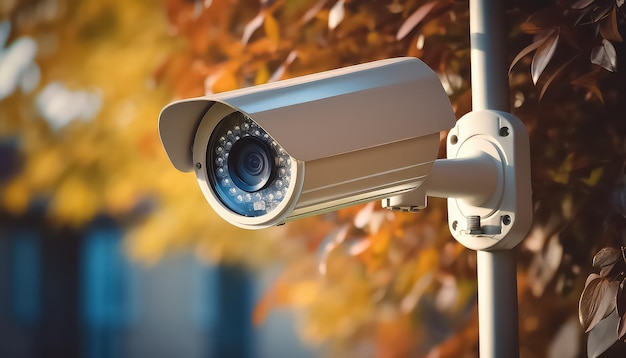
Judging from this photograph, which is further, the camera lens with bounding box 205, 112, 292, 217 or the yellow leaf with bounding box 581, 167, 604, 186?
the yellow leaf with bounding box 581, 167, 604, 186

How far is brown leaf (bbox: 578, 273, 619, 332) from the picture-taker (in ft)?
2.22

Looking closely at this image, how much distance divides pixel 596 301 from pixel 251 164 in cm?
35

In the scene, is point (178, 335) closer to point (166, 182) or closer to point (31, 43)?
point (166, 182)

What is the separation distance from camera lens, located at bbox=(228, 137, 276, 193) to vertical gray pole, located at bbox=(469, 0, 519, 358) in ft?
0.68

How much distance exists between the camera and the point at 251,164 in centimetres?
48

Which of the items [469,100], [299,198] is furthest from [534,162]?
[299,198]

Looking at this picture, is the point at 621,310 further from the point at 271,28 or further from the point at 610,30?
the point at 271,28

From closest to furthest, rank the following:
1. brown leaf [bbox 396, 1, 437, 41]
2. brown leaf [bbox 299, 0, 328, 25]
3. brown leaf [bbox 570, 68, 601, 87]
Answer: brown leaf [bbox 570, 68, 601, 87]
brown leaf [bbox 396, 1, 437, 41]
brown leaf [bbox 299, 0, 328, 25]

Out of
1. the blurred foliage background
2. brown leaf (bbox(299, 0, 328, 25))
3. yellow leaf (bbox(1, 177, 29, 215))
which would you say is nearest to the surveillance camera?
the blurred foliage background

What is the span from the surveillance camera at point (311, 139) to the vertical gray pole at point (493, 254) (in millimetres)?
113

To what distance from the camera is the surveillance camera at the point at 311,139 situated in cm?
44

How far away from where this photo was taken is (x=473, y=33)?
0.60m

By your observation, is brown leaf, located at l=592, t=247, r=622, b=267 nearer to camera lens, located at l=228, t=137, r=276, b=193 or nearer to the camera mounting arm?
the camera mounting arm

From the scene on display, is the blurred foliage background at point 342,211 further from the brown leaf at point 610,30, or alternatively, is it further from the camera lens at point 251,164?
the camera lens at point 251,164
